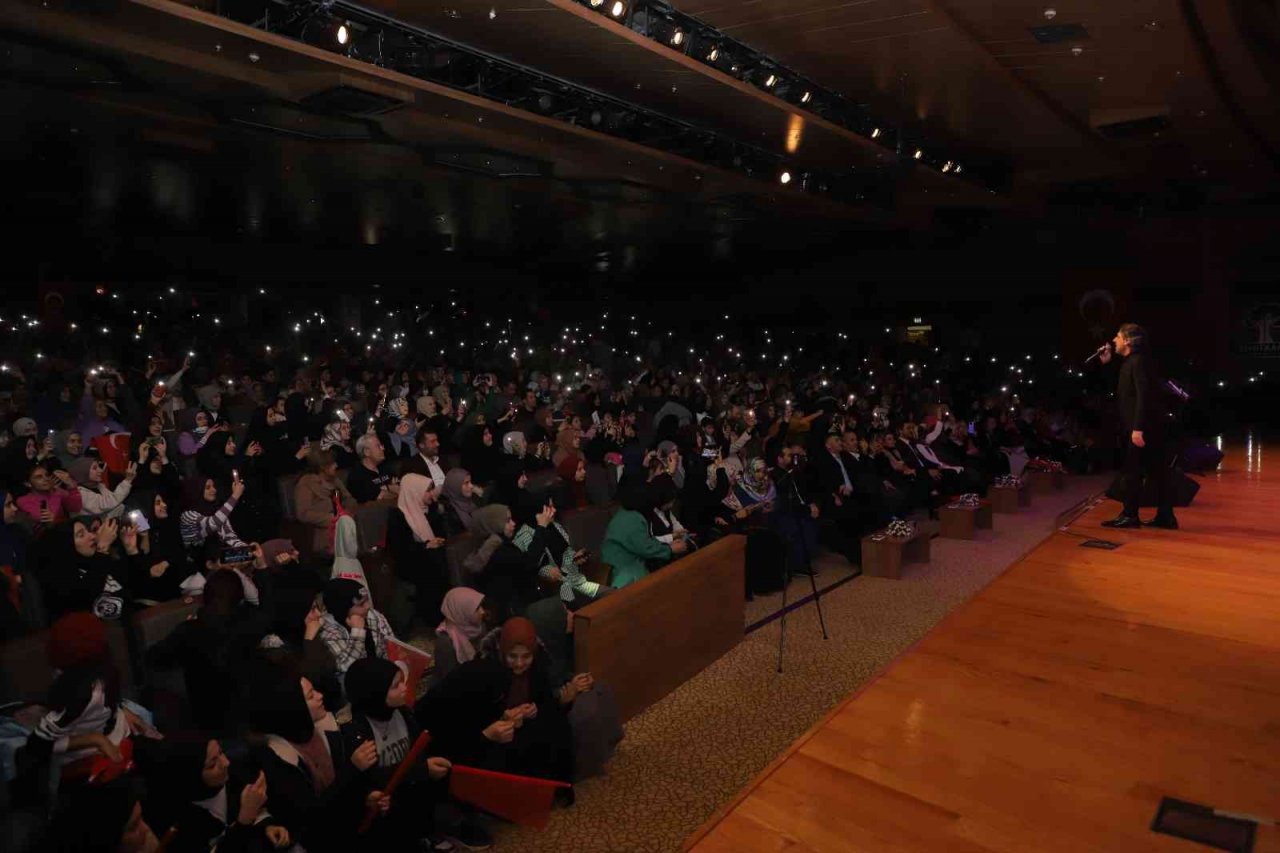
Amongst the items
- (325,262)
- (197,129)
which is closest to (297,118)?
(197,129)

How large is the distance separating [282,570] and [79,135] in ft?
15.1

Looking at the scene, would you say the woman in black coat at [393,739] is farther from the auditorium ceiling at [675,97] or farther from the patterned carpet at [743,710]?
the auditorium ceiling at [675,97]

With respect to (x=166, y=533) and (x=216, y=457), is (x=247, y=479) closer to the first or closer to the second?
(x=216, y=457)

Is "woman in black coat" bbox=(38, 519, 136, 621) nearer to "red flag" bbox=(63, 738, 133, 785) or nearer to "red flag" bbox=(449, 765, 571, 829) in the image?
"red flag" bbox=(63, 738, 133, 785)

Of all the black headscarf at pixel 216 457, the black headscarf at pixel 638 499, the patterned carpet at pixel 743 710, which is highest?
the black headscarf at pixel 216 457

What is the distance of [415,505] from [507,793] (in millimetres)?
2584

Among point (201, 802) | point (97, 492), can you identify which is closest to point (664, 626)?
point (201, 802)

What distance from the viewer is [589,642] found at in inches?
155

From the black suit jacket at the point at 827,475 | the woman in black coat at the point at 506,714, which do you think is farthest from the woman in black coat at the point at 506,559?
the black suit jacket at the point at 827,475

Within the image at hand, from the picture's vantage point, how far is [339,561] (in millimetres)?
4977

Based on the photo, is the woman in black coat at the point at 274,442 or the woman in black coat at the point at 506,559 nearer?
the woman in black coat at the point at 506,559

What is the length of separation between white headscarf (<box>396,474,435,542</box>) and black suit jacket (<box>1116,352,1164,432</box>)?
4488 millimetres

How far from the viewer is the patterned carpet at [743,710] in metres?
3.39

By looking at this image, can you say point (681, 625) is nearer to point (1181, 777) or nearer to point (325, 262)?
point (1181, 777)
